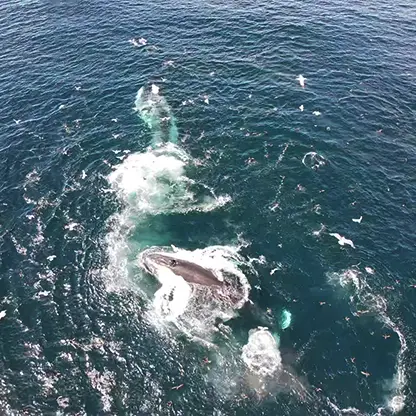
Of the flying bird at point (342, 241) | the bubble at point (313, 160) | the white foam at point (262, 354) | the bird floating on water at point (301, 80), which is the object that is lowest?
the white foam at point (262, 354)

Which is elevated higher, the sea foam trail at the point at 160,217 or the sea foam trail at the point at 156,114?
the sea foam trail at the point at 156,114

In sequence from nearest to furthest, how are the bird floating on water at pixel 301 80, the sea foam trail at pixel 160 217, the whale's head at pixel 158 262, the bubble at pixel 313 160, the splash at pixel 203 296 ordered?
the splash at pixel 203 296 → the sea foam trail at pixel 160 217 → the whale's head at pixel 158 262 → the bubble at pixel 313 160 → the bird floating on water at pixel 301 80

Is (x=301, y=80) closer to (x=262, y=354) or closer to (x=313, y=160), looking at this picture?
(x=313, y=160)


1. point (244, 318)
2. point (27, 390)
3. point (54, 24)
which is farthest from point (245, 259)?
point (54, 24)

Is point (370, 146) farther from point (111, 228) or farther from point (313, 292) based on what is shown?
point (111, 228)

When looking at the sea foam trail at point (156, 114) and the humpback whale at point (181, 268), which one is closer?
the humpback whale at point (181, 268)

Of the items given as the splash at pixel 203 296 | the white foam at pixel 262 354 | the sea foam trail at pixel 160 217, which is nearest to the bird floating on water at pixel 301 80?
the sea foam trail at pixel 160 217

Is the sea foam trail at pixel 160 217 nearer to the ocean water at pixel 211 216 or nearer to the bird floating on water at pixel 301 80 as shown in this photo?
the ocean water at pixel 211 216
